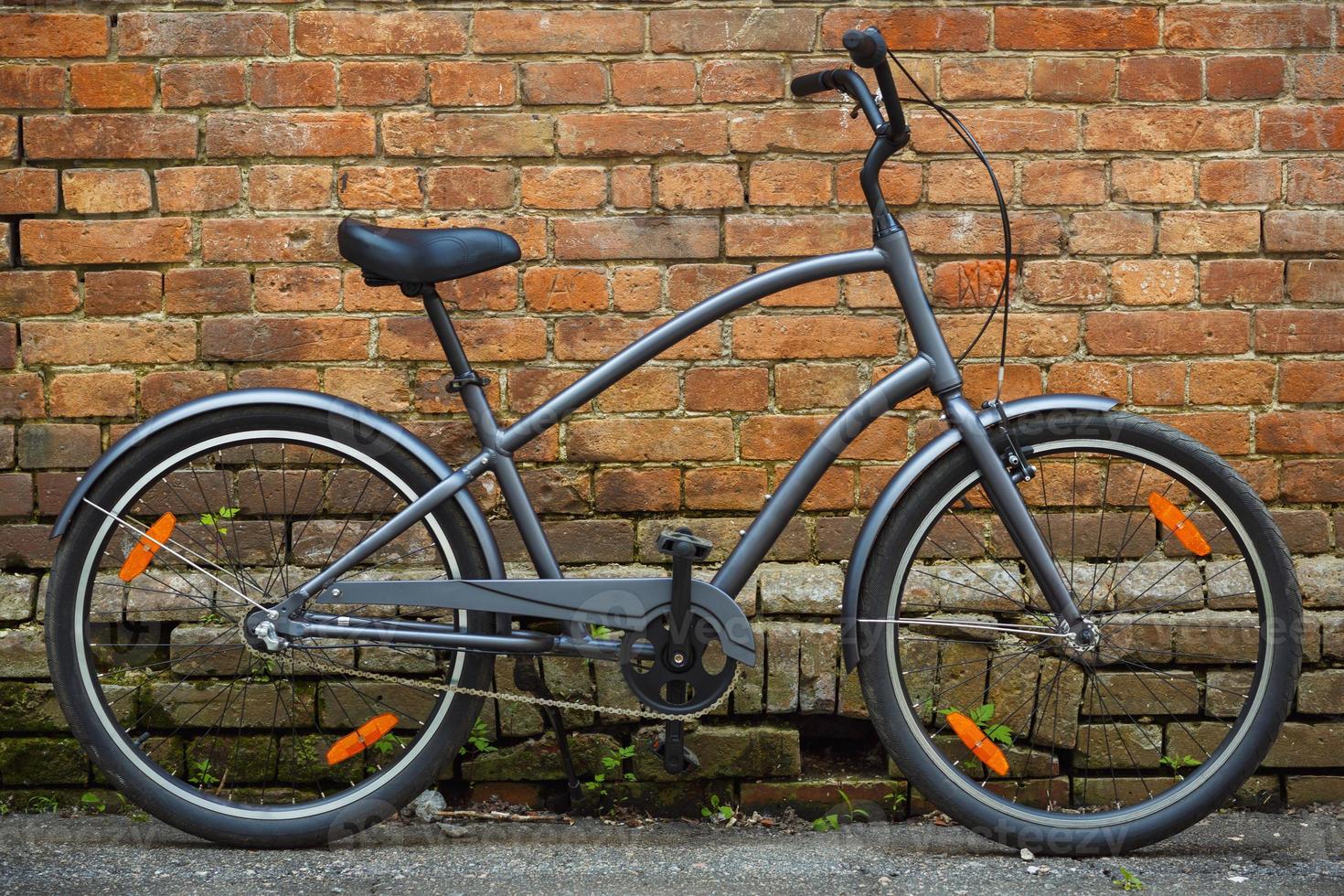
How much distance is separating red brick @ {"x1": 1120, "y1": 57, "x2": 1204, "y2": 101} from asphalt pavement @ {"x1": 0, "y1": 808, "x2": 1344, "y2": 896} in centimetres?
155

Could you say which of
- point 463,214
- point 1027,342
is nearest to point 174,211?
point 463,214

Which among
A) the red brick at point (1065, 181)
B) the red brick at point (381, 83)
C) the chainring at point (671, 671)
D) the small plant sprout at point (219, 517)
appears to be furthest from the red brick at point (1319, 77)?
the small plant sprout at point (219, 517)

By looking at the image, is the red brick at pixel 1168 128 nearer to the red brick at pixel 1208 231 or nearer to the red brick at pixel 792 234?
the red brick at pixel 1208 231

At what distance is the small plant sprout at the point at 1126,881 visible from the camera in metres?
2.18

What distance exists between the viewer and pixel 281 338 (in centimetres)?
262

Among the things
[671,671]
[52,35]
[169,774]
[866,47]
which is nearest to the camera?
[866,47]

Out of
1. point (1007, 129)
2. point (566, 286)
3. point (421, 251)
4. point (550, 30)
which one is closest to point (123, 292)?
point (421, 251)

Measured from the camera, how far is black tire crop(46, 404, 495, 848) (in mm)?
2297

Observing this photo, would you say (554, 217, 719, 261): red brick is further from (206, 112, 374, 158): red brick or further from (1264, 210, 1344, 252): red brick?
(1264, 210, 1344, 252): red brick

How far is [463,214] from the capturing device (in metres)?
2.61

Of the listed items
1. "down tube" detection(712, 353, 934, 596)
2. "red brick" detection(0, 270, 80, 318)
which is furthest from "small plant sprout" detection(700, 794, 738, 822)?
"red brick" detection(0, 270, 80, 318)

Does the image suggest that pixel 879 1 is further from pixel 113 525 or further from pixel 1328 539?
pixel 113 525

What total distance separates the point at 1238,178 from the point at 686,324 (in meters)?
1.30

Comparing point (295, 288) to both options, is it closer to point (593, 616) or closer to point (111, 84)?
point (111, 84)
